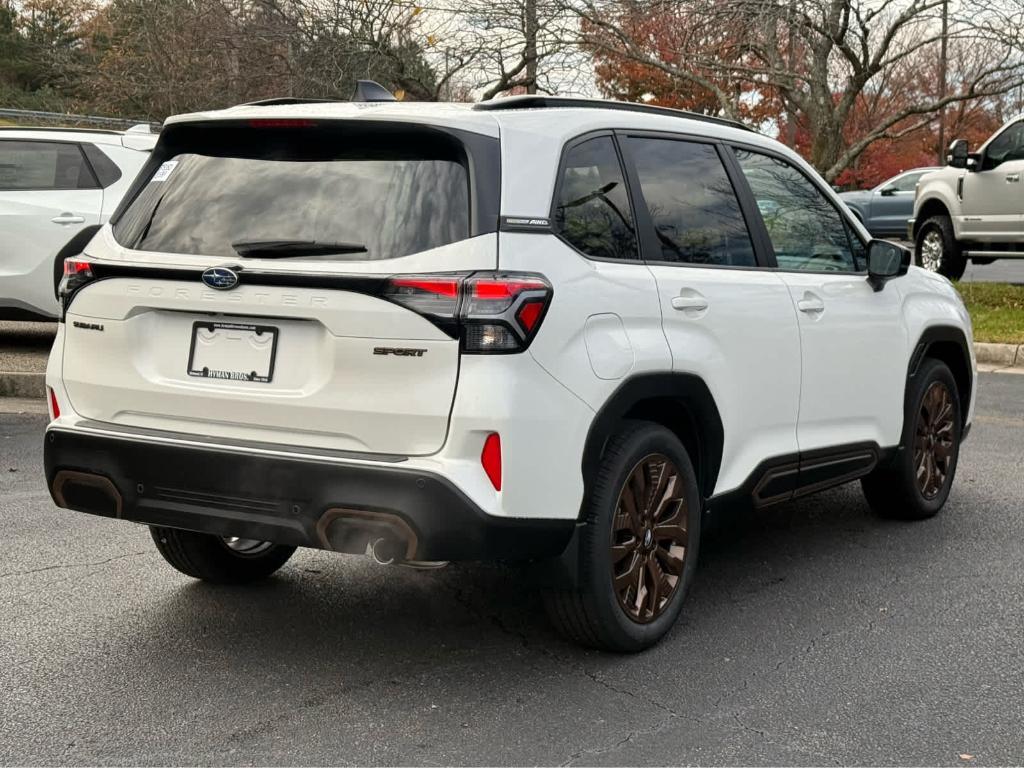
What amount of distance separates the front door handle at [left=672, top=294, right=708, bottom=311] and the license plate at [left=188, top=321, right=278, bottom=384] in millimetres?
1355

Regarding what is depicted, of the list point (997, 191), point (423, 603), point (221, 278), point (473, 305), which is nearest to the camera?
point (473, 305)

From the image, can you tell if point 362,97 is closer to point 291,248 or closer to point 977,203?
point 291,248

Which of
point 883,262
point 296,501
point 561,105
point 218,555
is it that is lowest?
point 218,555

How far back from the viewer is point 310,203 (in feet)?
12.8

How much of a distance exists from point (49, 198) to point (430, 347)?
25.7ft

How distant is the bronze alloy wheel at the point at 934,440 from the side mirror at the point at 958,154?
9603 millimetres

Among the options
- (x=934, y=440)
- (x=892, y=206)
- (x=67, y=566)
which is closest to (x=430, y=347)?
(x=67, y=566)

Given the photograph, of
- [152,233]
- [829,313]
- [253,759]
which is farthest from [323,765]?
[829,313]

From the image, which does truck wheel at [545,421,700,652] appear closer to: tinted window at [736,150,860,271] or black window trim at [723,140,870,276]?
black window trim at [723,140,870,276]

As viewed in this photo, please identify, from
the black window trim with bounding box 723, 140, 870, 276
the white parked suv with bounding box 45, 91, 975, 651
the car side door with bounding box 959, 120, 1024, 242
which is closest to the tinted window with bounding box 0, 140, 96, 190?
the white parked suv with bounding box 45, 91, 975, 651

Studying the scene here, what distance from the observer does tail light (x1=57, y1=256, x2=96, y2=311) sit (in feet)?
13.7

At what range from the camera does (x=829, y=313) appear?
17.2ft

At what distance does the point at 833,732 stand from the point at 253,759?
161 centimetres

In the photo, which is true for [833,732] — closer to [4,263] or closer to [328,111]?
[328,111]
